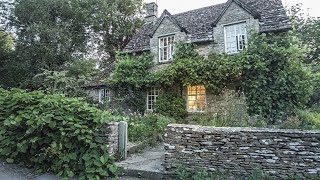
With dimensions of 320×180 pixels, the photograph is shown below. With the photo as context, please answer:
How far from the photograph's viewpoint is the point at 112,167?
17.6ft

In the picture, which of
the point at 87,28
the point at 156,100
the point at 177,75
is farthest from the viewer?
the point at 87,28

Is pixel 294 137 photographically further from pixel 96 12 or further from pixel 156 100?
pixel 96 12

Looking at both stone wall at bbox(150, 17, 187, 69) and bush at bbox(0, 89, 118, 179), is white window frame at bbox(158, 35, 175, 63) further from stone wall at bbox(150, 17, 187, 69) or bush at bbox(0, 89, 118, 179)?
bush at bbox(0, 89, 118, 179)

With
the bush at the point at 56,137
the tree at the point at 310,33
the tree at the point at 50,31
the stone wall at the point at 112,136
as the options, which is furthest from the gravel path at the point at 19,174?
the tree at the point at 310,33

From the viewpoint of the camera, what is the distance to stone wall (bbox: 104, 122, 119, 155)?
19.4 feet

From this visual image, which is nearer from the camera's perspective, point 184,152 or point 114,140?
point 184,152

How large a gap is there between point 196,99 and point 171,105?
A: 1.64 m

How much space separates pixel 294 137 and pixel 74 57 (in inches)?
891

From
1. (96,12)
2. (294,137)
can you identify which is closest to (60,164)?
(294,137)

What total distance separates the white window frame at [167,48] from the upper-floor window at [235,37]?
366 cm

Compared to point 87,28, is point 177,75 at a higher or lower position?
lower

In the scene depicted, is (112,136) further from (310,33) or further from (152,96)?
(310,33)

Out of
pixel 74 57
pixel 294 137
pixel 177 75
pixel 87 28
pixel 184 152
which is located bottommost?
pixel 184 152

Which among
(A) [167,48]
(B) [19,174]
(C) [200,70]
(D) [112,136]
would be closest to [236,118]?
(C) [200,70]
